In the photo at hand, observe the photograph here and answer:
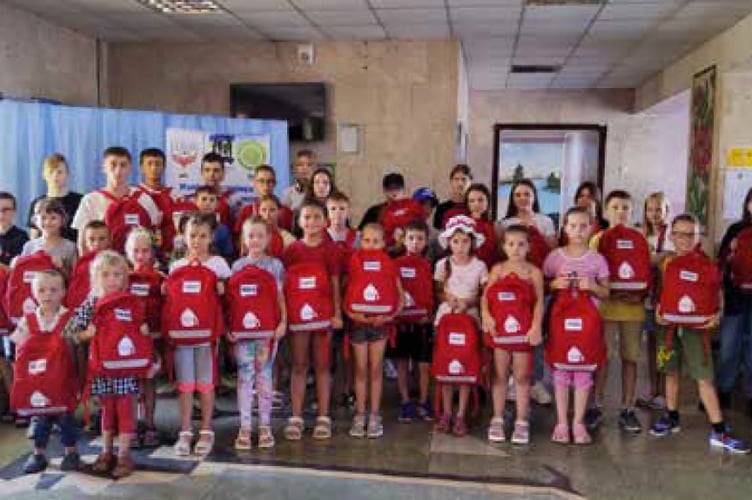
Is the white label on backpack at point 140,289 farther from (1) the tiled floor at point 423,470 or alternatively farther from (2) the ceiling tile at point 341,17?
(2) the ceiling tile at point 341,17

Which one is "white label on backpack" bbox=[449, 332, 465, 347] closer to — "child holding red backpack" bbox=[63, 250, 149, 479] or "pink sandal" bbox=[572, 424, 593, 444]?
"pink sandal" bbox=[572, 424, 593, 444]

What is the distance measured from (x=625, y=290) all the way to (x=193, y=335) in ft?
7.70

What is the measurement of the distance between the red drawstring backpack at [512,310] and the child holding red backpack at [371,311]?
1.72 feet

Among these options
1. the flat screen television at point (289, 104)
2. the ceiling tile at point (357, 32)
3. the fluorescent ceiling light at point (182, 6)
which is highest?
the fluorescent ceiling light at point (182, 6)

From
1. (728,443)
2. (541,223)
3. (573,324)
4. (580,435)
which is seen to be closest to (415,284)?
(573,324)

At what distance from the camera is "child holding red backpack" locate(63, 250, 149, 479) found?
10.9 ft

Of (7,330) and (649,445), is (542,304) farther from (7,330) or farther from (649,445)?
(7,330)

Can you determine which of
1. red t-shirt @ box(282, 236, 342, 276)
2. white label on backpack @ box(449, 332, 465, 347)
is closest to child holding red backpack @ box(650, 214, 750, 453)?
white label on backpack @ box(449, 332, 465, 347)

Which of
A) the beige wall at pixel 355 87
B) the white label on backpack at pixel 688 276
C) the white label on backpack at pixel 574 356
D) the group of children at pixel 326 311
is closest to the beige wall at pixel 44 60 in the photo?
the beige wall at pixel 355 87

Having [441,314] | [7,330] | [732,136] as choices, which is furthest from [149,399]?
[732,136]

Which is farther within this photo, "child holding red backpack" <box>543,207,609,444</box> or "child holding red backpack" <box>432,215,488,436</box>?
"child holding red backpack" <box>432,215,488,436</box>

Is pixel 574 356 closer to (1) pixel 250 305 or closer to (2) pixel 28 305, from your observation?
(1) pixel 250 305

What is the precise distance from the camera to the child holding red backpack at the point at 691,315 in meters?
3.73

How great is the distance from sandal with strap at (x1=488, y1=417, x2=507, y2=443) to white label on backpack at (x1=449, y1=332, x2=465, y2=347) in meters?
0.50
